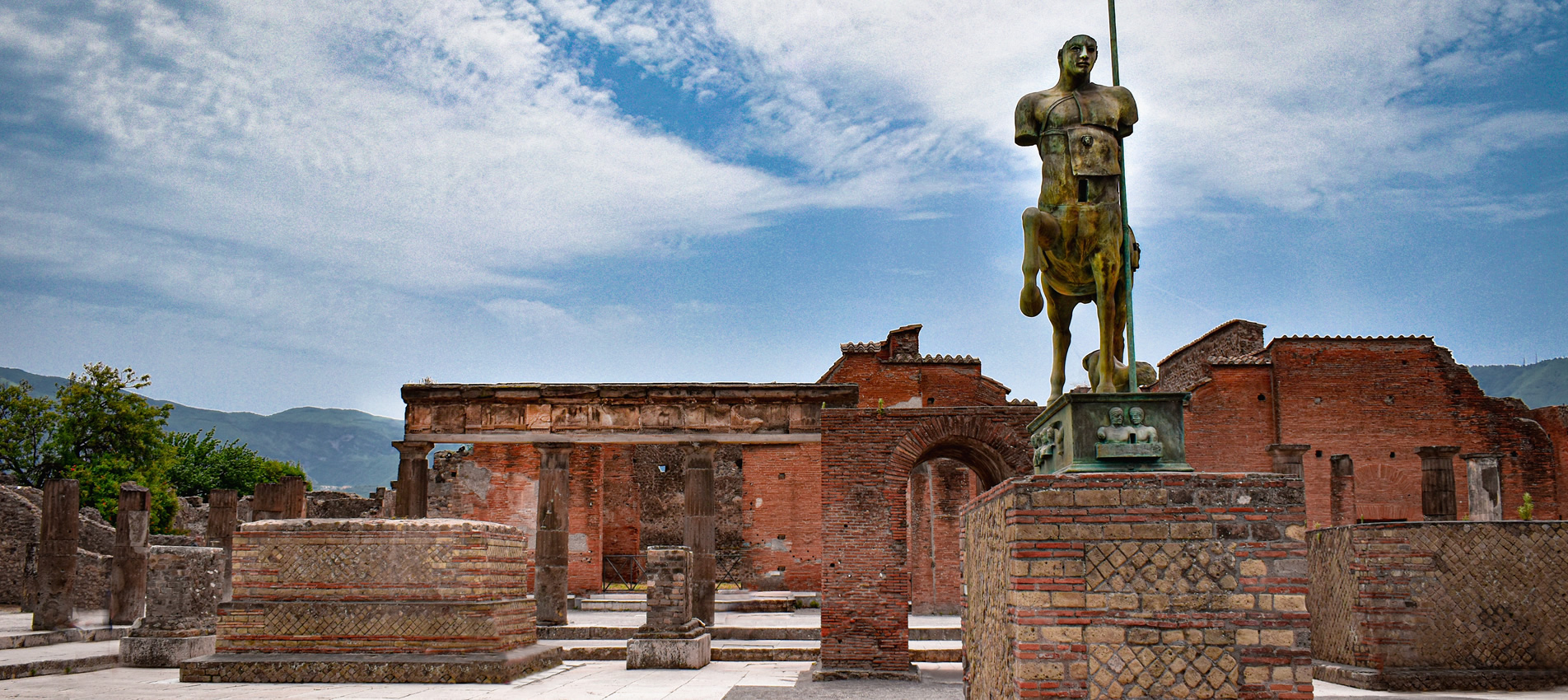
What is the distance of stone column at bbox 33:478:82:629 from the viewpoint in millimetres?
16422

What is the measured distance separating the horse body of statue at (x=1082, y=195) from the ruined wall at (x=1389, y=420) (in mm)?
19791

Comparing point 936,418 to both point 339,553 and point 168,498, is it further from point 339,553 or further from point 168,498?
point 168,498

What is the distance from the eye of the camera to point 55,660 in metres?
13.0

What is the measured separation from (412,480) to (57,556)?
18.1 ft

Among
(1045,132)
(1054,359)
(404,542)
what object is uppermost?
(1045,132)

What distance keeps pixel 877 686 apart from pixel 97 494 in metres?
29.5

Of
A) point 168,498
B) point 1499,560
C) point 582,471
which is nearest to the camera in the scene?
point 1499,560

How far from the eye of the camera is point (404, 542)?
11273mm

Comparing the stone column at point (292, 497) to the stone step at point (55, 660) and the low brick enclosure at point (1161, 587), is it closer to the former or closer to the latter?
the stone step at point (55, 660)

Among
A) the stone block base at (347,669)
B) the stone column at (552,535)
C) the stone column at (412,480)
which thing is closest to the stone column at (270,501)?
the stone column at (412,480)

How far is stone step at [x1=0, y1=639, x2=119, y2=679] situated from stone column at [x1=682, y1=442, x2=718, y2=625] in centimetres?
818

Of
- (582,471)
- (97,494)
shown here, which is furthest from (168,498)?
(582,471)

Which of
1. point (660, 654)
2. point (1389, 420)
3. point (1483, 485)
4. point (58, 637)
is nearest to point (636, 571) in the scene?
point (58, 637)

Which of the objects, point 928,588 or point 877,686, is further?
point 928,588
